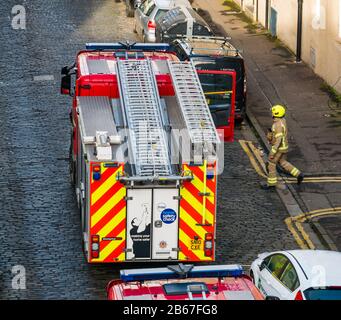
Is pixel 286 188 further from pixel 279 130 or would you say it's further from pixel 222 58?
Result: pixel 222 58

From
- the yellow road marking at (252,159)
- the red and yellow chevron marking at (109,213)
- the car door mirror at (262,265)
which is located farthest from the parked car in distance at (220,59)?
the car door mirror at (262,265)

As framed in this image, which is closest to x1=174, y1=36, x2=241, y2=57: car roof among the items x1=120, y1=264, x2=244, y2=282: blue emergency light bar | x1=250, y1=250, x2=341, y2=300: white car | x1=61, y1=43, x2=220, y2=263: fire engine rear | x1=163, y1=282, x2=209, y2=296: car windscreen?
x1=61, y1=43, x2=220, y2=263: fire engine rear

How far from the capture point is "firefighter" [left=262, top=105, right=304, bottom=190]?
2184 centimetres

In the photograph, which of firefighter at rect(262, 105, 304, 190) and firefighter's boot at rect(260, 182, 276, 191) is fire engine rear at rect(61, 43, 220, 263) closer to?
firefighter at rect(262, 105, 304, 190)

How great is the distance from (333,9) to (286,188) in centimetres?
874

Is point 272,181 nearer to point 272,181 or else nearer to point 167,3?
point 272,181

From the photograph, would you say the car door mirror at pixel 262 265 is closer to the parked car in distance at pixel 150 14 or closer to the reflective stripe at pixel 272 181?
the reflective stripe at pixel 272 181

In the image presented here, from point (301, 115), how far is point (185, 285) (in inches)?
656

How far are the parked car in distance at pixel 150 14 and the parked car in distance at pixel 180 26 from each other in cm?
22

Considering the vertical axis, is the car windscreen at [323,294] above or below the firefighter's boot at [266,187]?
above

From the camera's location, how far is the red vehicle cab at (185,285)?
11258 millimetres

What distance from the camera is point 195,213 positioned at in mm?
16812
